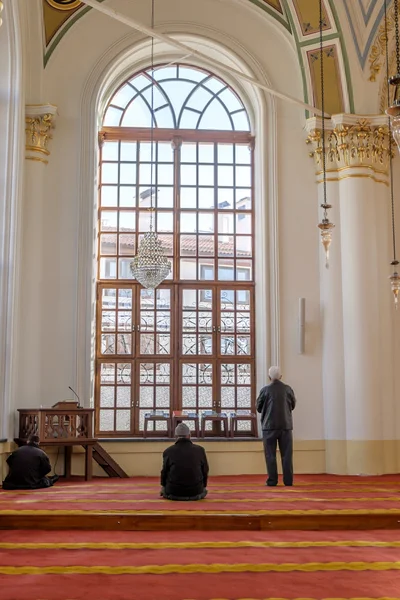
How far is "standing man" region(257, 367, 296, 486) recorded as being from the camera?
8914 millimetres

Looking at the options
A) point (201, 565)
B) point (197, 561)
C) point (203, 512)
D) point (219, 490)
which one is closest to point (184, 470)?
point (203, 512)

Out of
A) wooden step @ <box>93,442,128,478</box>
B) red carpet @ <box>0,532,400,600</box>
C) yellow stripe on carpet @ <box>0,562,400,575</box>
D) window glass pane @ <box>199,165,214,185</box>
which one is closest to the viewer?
red carpet @ <box>0,532,400,600</box>

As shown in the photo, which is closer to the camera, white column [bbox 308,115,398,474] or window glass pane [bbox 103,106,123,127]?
white column [bbox 308,115,398,474]

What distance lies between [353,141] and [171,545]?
7327 mm

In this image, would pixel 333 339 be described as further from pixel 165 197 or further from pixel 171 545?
pixel 171 545

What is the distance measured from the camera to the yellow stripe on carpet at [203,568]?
184 inches

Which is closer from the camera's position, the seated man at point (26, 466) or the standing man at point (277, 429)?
the seated man at point (26, 466)

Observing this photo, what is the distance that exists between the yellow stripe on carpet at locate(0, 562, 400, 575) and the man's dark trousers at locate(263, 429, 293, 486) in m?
4.01

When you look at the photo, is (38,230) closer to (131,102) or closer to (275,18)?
(131,102)

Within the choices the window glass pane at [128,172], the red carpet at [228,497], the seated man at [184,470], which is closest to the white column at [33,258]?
the window glass pane at [128,172]

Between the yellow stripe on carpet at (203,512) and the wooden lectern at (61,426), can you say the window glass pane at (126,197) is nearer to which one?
the wooden lectern at (61,426)

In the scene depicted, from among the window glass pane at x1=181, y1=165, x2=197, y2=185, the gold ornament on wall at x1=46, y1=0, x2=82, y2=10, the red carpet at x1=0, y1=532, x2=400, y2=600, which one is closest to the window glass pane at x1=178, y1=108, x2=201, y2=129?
the window glass pane at x1=181, y1=165, x2=197, y2=185

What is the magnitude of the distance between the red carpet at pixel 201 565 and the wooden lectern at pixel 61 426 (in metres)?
3.64

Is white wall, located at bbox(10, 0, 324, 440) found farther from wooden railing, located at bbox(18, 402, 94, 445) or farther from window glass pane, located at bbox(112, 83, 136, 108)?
wooden railing, located at bbox(18, 402, 94, 445)
